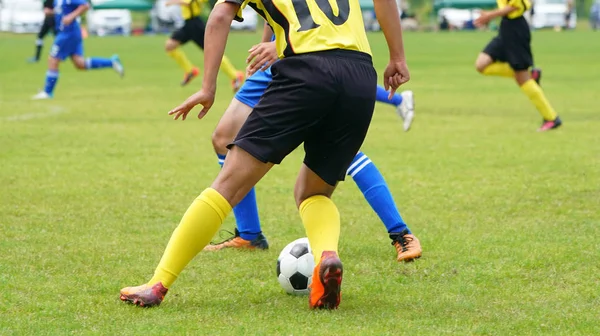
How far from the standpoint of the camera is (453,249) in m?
5.70

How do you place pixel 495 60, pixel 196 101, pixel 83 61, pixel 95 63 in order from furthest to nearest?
pixel 95 63 → pixel 83 61 → pixel 495 60 → pixel 196 101

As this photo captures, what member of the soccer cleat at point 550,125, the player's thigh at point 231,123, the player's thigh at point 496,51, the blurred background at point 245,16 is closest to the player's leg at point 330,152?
the player's thigh at point 231,123

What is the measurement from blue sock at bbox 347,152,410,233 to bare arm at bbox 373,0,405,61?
108cm

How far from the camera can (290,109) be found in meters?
4.12

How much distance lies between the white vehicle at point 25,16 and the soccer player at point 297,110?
1506 inches

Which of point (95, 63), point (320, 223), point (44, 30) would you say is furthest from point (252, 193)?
point (44, 30)

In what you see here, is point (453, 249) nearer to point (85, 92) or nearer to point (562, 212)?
point (562, 212)

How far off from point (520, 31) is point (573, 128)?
49.1 inches

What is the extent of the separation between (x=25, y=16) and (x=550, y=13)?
2074 centimetres

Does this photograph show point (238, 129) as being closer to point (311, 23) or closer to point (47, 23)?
point (311, 23)

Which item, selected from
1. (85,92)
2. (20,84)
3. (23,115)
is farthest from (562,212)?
(20,84)

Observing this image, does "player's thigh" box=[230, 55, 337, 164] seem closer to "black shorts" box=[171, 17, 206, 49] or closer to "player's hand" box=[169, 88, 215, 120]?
"player's hand" box=[169, 88, 215, 120]

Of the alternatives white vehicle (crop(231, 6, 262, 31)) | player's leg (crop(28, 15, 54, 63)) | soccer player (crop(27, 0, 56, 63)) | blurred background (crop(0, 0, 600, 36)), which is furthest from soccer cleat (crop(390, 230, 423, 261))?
white vehicle (crop(231, 6, 262, 31))

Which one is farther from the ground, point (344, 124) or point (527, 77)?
point (344, 124)
